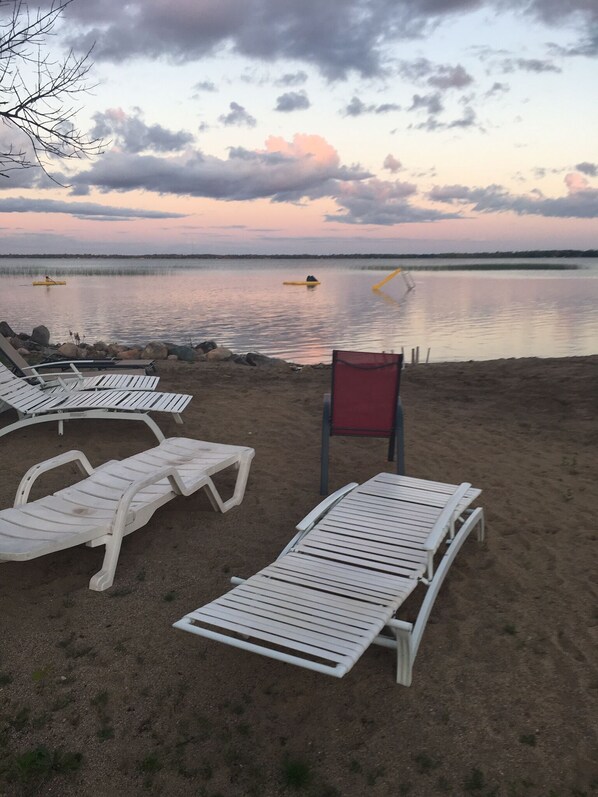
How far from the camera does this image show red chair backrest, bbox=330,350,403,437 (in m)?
5.35

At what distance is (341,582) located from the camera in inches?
117

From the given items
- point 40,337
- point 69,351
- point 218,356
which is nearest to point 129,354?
point 69,351

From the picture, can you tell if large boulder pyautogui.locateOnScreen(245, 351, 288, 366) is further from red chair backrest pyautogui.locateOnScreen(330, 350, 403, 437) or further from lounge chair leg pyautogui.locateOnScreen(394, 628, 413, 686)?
lounge chair leg pyautogui.locateOnScreen(394, 628, 413, 686)

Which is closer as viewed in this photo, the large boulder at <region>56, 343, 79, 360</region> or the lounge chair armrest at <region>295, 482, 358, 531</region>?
the lounge chair armrest at <region>295, 482, 358, 531</region>

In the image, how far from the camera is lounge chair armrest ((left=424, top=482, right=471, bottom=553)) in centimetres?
324

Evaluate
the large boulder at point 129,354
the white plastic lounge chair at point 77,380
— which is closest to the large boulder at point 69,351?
the large boulder at point 129,354

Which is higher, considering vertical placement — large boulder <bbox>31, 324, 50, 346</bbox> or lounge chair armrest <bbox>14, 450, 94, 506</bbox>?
lounge chair armrest <bbox>14, 450, 94, 506</bbox>

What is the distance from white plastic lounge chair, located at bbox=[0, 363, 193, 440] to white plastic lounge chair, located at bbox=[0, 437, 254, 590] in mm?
1387

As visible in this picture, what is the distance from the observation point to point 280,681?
2766 millimetres

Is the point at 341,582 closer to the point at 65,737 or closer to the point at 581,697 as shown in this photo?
the point at 581,697

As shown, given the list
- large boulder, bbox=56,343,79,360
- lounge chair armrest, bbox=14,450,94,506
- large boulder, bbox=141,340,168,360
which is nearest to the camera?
lounge chair armrest, bbox=14,450,94,506

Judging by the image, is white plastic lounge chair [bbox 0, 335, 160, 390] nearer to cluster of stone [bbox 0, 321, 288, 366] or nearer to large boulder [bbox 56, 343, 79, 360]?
cluster of stone [bbox 0, 321, 288, 366]

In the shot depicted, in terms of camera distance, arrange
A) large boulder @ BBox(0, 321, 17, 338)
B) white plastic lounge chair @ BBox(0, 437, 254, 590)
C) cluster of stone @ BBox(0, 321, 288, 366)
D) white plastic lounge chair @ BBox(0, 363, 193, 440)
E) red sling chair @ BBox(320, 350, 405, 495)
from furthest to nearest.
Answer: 1. large boulder @ BBox(0, 321, 17, 338)
2. cluster of stone @ BBox(0, 321, 288, 366)
3. white plastic lounge chair @ BBox(0, 363, 193, 440)
4. red sling chair @ BBox(320, 350, 405, 495)
5. white plastic lounge chair @ BBox(0, 437, 254, 590)

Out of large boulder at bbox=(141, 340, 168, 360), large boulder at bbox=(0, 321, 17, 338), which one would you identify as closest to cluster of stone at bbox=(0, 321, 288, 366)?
large boulder at bbox=(141, 340, 168, 360)
